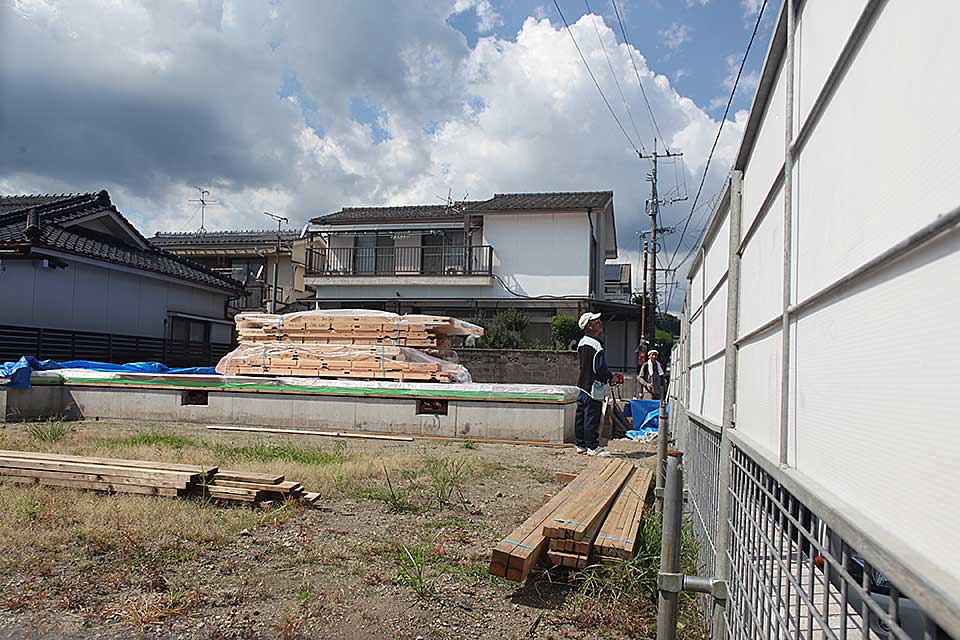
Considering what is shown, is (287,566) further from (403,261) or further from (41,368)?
(403,261)

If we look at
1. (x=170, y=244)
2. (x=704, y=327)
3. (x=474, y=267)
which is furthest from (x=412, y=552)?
(x=170, y=244)

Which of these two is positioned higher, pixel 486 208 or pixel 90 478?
pixel 486 208

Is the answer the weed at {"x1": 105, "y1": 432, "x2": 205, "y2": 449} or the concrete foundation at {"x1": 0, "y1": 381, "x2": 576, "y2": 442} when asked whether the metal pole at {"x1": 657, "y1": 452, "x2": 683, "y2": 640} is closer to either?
the weed at {"x1": 105, "y1": 432, "x2": 205, "y2": 449}

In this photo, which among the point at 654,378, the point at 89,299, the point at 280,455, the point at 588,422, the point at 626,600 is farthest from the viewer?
the point at 89,299

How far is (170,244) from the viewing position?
1335 inches

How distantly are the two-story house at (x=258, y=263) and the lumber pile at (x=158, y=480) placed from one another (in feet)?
76.1

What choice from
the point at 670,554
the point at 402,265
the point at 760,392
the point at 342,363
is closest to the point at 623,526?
the point at 670,554

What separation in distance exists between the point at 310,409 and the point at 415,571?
25.3 feet

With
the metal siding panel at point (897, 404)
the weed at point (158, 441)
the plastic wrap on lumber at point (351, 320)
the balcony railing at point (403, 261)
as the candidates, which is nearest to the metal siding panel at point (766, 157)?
the metal siding panel at point (897, 404)

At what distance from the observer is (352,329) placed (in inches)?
494

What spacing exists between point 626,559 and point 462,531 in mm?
1618

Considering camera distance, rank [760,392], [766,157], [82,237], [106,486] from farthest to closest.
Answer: [82,237]
[106,486]
[766,157]
[760,392]

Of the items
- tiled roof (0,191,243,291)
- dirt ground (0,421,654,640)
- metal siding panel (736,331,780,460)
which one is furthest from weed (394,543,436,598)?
tiled roof (0,191,243,291)

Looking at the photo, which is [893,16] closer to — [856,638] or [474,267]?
[856,638]
